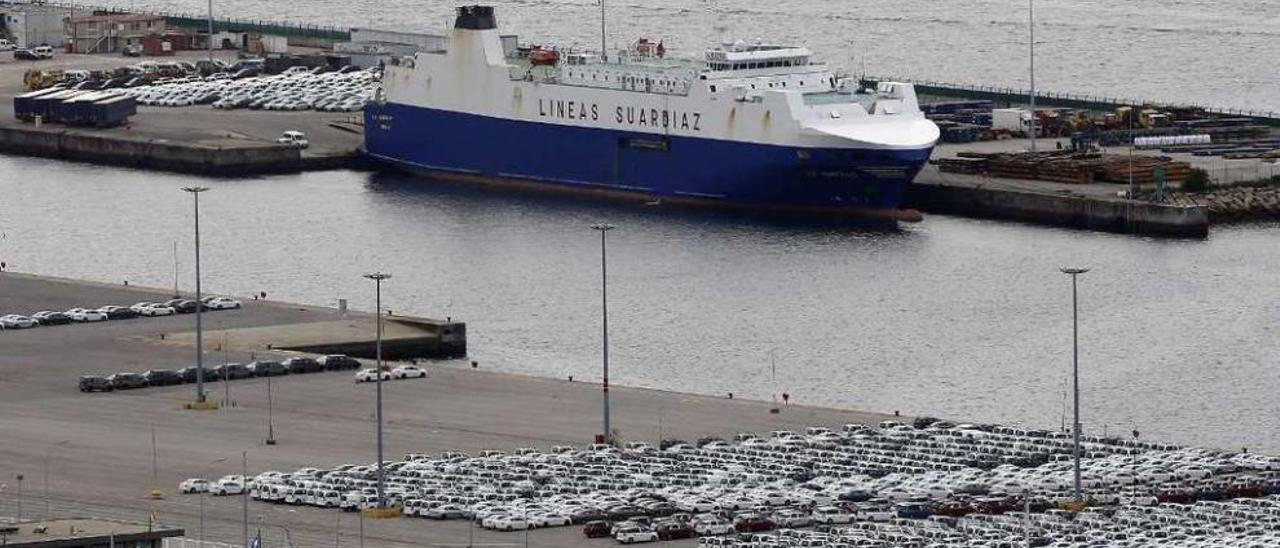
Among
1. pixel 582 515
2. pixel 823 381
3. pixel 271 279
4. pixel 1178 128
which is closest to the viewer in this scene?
pixel 582 515

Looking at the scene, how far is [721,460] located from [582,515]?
5.87 metres

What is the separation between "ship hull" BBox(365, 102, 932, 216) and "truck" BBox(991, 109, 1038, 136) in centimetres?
1259

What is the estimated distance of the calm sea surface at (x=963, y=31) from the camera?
440ft

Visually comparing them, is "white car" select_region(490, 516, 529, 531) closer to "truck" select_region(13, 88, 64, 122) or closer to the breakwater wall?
the breakwater wall

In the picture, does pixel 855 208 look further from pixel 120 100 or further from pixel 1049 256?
pixel 120 100

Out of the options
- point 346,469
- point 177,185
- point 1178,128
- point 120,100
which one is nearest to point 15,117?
point 120,100

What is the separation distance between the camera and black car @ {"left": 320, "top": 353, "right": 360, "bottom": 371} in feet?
239

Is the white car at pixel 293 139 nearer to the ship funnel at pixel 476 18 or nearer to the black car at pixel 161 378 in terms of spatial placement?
the ship funnel at pixel 476 18

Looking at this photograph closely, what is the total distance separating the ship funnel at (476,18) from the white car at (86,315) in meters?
33.3

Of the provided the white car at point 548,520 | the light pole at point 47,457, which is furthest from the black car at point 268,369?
the white car at point 548,520

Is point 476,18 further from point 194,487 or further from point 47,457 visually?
point 194,487

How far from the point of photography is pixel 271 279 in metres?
89.3

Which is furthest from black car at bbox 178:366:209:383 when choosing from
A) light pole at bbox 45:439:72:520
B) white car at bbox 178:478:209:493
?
white car at bbox 178:478:209:493

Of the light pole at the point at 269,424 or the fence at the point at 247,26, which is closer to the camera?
the light pole at the point at 269,424
